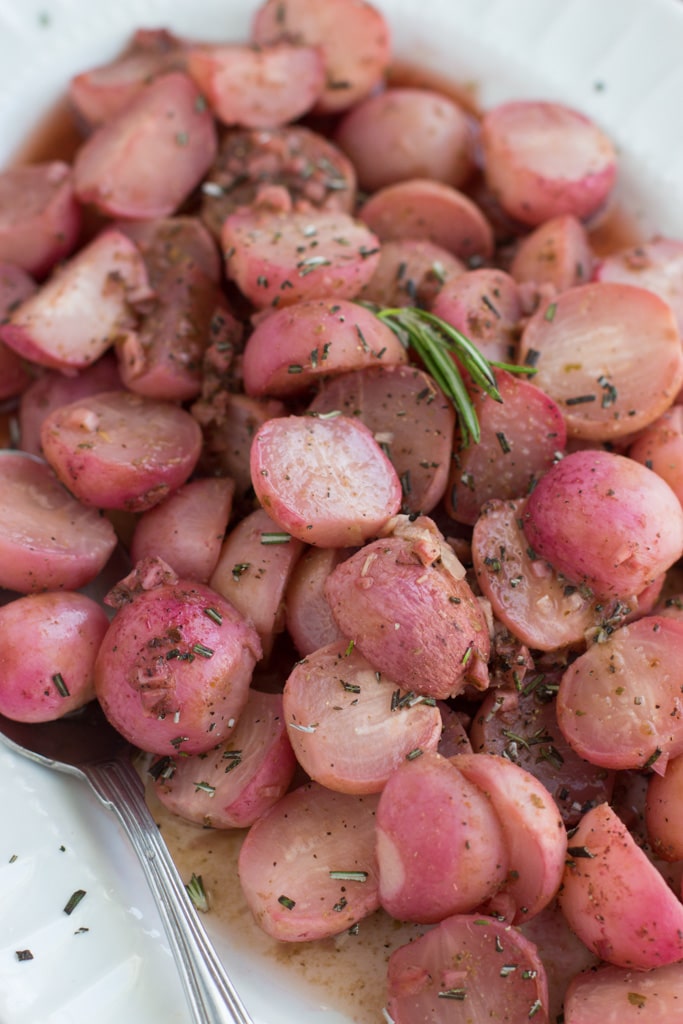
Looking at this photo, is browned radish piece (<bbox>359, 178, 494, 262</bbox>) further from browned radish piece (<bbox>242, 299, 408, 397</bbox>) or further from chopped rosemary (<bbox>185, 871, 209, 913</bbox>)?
chopped rosemary (<bbox>185, 871, 209, 913</bbox>)

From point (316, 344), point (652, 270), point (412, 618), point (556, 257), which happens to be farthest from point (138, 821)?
point (652, 270)

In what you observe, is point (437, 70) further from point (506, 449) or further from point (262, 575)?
point (262, 575)

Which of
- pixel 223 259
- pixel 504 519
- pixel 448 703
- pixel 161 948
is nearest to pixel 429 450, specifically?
pixel 504 519

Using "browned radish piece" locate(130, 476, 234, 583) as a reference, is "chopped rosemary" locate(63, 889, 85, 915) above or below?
below

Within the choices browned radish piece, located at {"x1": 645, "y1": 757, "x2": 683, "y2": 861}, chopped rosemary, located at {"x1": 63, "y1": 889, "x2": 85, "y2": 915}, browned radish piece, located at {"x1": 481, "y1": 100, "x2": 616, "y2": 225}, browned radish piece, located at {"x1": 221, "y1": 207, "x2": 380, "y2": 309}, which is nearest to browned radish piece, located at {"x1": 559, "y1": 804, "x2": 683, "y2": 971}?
browned radish piece, located at {"x1": 645, "y1": 757, "x2": 683, "y2": 861}

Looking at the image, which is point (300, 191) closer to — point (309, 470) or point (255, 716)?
point (309, 470)

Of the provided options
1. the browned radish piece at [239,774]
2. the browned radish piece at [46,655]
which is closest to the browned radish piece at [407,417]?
the browned radish piece at [239,774]
